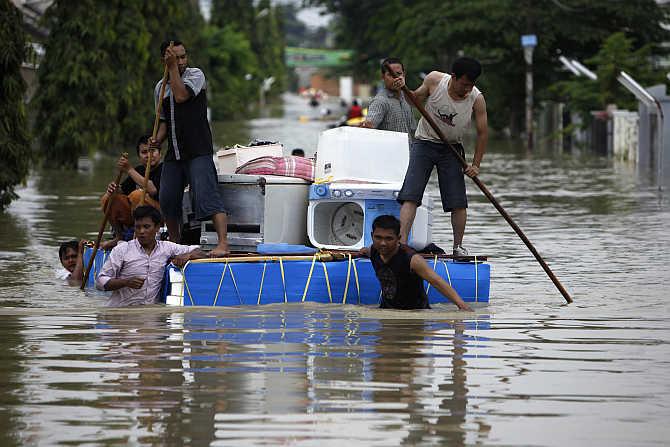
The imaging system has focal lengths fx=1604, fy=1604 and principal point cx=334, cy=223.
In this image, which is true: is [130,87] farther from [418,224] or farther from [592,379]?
[592,379]

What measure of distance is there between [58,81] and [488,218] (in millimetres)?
14283

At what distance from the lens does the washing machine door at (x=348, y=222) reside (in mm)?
12812

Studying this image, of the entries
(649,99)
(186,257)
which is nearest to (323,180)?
(186,257)

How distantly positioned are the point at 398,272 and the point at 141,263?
2.02 m

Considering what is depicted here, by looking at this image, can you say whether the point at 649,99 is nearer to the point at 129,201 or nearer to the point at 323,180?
the point at 129,201

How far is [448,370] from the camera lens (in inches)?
348

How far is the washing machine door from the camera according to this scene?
504 inches

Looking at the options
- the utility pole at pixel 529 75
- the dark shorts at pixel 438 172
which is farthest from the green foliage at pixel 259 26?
the dark shorts at pixel 438 172

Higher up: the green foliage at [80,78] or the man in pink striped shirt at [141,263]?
the green foliage at [80,78]

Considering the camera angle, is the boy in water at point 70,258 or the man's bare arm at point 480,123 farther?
the boy in water at point 70,258

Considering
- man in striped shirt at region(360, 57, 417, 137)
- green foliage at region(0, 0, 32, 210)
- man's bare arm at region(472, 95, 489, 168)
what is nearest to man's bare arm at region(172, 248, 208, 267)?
man in striped shirt at region(360, 57, 417, 137)

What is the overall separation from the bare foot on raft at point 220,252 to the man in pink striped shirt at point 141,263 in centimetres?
9

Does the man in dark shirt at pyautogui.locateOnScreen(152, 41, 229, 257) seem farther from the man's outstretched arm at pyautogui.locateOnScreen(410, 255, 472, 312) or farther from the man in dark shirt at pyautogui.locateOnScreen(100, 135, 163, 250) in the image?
the man's outstretched arm at pyautogui.locateOnScreen(410, 255, 472, 312)

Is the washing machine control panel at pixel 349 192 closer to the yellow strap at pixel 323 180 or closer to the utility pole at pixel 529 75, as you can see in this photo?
the yellow strap at pixel 323 180
